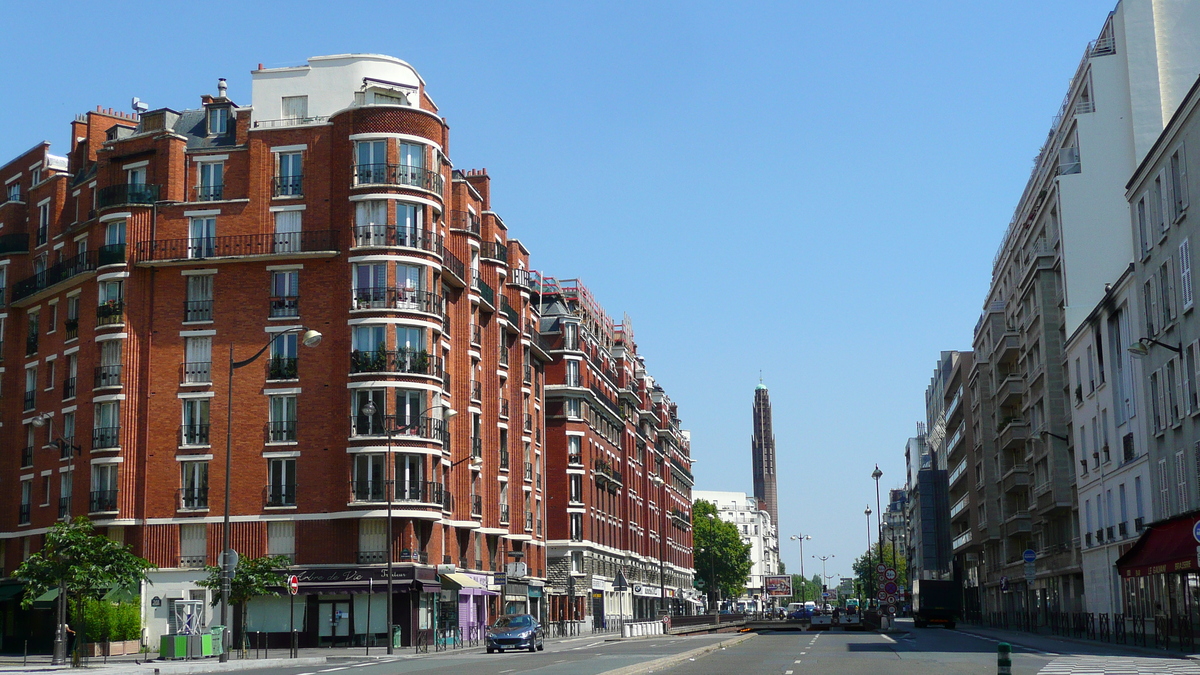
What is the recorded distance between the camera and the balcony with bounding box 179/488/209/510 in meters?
57.1

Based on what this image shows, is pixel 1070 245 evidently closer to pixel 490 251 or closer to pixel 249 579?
pixel 490 251

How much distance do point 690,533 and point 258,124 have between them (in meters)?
105

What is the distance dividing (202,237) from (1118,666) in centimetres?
4417

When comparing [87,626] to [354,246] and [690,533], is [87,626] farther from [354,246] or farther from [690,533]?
[690,533]

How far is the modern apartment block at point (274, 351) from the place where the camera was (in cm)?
5619

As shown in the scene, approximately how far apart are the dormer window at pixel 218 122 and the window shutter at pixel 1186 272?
42.6 m

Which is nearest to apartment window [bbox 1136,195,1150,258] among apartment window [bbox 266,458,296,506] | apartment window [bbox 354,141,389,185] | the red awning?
the red awning

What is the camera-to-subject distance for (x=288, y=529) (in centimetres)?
5653

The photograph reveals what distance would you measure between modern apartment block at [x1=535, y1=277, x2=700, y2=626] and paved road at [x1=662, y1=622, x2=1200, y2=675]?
19.3m

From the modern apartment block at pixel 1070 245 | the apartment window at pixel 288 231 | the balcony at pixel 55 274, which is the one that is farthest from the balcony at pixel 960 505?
the balcony at pixel 55 274

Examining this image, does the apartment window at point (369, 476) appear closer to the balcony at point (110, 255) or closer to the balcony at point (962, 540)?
the balcony at point (110, 255)

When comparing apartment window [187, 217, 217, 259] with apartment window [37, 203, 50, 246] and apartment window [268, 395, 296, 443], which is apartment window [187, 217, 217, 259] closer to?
apartment window [268, 395, 296, 443]

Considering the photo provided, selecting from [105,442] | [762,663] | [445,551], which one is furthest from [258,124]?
[762,663]

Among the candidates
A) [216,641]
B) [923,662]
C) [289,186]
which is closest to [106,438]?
[289,186]
